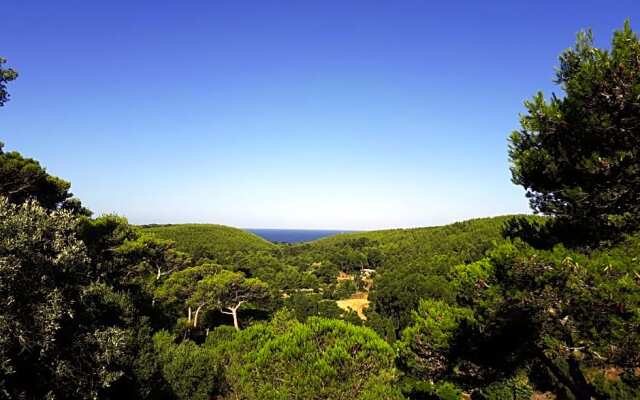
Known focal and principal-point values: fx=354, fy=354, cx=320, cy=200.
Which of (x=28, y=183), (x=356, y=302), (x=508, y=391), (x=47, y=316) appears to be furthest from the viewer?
(x=356, y=302)

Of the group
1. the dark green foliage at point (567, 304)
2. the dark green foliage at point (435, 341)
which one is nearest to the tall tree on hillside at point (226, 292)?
the dark green foliage at point (435, 341)

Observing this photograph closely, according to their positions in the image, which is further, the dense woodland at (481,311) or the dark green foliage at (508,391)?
the dark green foliage at (508,391)

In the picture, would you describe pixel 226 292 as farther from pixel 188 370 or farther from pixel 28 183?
pixel 28 183

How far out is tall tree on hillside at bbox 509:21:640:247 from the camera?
8789mm

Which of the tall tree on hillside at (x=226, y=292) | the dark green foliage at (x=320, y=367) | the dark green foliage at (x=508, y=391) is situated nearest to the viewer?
the dark green foliage at (x=320, y=367)

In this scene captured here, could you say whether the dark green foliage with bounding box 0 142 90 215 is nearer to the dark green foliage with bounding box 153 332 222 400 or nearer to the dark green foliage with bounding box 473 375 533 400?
the dark green foliage with bounding box 153 332 222 400

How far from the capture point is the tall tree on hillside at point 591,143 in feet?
28.8

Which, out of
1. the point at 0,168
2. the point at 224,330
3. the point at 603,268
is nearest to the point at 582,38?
the point at 603,268

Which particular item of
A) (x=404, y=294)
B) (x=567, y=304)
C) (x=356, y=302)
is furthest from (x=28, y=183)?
(x=356, y=302)

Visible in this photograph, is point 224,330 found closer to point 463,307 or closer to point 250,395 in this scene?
point 250,395

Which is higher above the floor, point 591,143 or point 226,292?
point 591,143

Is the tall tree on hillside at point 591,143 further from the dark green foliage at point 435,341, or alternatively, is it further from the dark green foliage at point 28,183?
the dark green foliage at point 28,183

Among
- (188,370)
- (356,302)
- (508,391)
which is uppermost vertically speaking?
(188,370)

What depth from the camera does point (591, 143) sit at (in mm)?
9734
